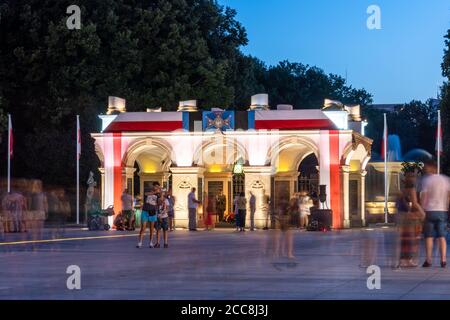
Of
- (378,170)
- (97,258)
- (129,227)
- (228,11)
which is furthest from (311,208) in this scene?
(228,11)

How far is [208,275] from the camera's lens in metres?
18.2

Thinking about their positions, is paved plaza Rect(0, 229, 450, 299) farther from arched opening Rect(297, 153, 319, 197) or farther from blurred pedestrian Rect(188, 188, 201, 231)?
arched opening Rect(297, 153, 319, 197)

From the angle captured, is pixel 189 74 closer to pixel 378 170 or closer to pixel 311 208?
pixel 378 170

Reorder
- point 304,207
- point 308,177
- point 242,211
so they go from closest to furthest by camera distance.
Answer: point 242,211 < point 304,207 < point 308,177

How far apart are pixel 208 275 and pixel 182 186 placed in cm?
3002

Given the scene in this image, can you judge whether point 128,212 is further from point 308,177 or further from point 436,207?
point 436,207

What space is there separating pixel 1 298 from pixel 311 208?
3220 centimetres

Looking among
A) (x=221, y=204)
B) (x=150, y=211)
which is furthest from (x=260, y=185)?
(x=150, y=211)

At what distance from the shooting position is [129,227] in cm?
4622

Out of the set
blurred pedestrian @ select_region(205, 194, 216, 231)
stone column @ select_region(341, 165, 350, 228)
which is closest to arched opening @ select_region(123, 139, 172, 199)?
blurred pedestrian @ select_region(205, 194, 216, 231)

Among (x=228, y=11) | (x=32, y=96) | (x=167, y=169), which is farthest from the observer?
(x=228, y=11)

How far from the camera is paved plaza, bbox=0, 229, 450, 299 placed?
14.7 m

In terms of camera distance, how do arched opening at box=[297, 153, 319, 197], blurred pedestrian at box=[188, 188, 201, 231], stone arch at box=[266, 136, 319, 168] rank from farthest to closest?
arched opening at box=[297, 153, 319, 197] → stone arch at box=[266, 136, 319, 168] → blurred pedestrian at box=[188, 188, 201, 231]
